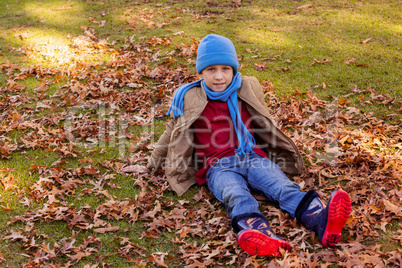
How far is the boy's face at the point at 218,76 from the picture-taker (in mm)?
4211

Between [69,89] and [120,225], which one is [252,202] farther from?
[69,89]

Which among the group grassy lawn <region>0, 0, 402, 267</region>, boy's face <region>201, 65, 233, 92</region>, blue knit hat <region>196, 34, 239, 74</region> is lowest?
grassy lawn <region>0, 0, 402, 267</region>

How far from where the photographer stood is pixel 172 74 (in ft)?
23.6

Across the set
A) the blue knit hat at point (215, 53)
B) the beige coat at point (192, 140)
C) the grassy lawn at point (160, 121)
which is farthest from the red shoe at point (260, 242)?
the blue knit hat at point (215, 53)

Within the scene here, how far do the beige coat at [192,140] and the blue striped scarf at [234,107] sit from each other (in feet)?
0.21

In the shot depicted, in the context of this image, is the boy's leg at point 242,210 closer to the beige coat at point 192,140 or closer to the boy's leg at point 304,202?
the boy's leg at point 304,202

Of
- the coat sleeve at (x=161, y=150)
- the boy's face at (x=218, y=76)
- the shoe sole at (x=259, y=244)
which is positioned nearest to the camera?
the shoe sole at (x=259, y=244)

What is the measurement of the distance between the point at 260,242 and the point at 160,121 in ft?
10.7

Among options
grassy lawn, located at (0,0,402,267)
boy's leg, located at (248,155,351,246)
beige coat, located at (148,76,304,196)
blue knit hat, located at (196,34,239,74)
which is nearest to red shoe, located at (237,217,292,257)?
grassy lawn, located at (0,0,402,267)

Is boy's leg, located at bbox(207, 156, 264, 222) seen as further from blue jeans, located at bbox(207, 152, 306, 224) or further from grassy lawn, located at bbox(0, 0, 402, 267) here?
grassy lawn, located at bbox(0, 0, 402, 267)

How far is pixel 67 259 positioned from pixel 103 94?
371cm

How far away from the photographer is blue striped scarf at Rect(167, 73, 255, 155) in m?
4.29

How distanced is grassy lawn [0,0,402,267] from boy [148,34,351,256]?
0.23 meters

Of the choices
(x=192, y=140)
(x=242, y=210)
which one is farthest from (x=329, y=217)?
(x=192, y=140)
